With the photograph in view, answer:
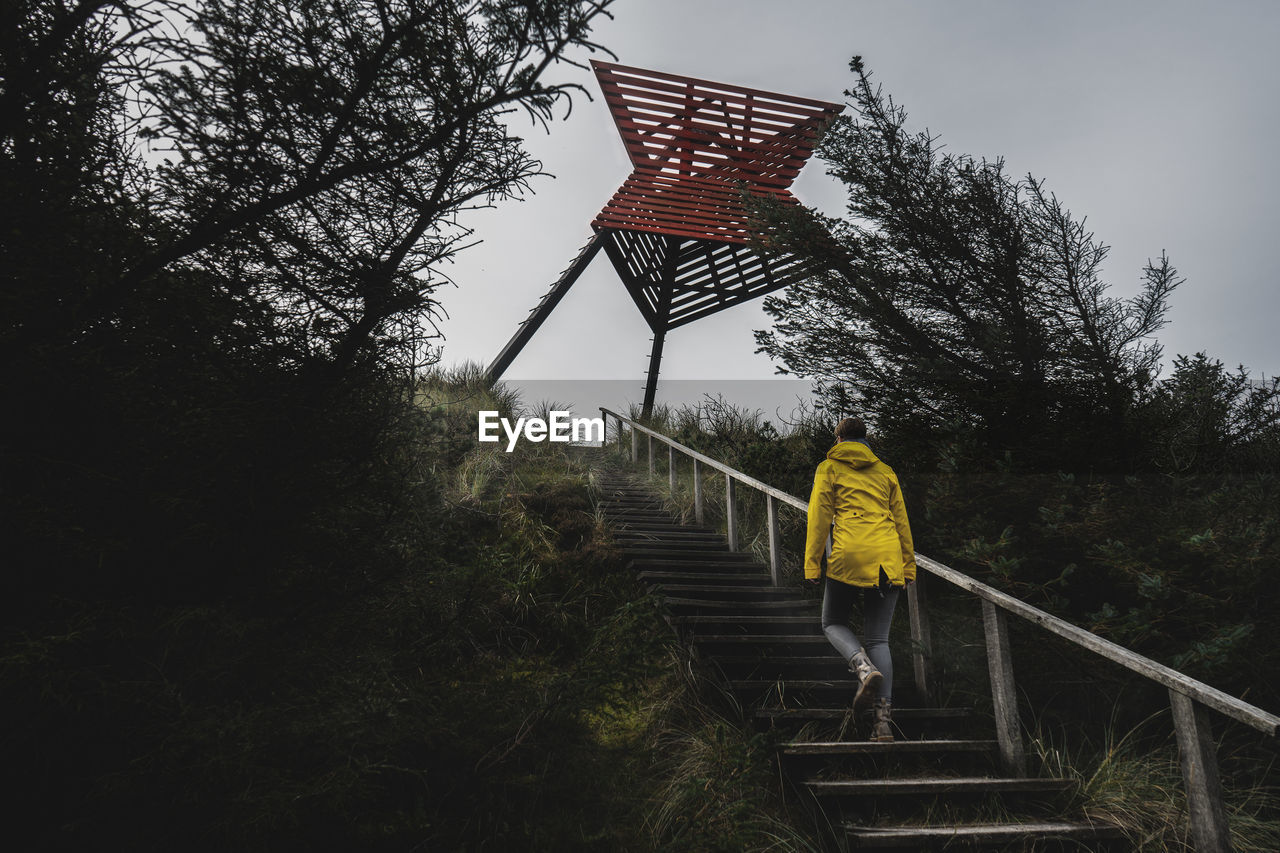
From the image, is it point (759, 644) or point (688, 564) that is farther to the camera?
point (688, 564)

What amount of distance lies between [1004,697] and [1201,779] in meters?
1.22

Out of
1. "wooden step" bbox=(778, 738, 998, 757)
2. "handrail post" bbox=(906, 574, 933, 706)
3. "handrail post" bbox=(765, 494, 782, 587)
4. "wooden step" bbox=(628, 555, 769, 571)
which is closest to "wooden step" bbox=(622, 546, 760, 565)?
"wooden step" bbox=(628, 555, 769, 571)

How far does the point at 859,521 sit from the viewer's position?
15.3 ft

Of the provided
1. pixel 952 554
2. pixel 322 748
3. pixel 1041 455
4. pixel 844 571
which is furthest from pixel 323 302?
pixel 1041 455

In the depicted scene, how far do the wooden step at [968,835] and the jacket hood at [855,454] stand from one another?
2.08 meters

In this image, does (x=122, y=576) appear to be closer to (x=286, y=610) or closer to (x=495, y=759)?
(x=286, y=610)

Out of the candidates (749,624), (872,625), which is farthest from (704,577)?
(872,625)

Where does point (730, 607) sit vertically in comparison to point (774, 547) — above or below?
below

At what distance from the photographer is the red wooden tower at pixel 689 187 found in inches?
470

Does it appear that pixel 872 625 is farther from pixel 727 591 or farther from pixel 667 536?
pixel 667 536

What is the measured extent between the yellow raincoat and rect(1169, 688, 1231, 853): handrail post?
5.36ft

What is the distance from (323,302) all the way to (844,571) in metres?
3.32

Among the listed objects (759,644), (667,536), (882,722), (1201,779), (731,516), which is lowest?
(882,722)

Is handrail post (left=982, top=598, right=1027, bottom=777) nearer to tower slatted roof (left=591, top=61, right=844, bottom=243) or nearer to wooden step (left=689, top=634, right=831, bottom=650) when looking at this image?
wooden step (left=689, top=634, right=831, bottom=650)
